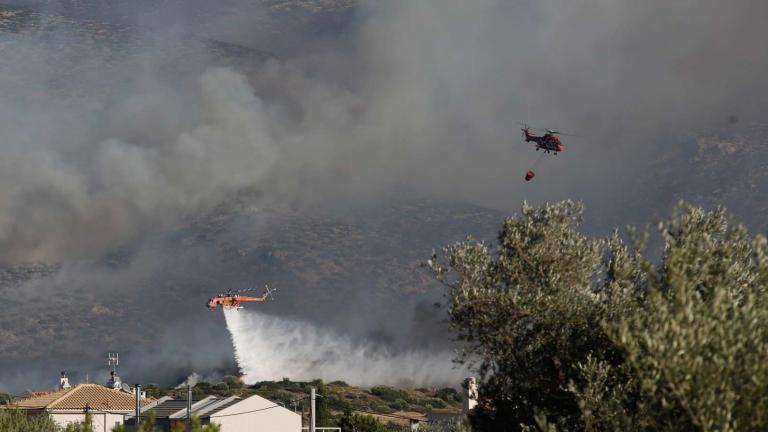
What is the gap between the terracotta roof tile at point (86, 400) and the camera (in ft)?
400

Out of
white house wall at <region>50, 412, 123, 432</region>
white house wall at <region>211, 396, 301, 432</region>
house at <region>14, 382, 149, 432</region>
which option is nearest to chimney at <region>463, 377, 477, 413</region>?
white house wall at <region>211, 396, 301, 432</region>

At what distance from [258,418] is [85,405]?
21.5 m

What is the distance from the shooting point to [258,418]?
361ft

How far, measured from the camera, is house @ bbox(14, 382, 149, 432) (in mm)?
116250

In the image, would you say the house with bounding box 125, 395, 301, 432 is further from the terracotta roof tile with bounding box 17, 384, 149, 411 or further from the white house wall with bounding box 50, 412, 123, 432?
the terracotta roof tile with bounding box 17, 384, 149, 411

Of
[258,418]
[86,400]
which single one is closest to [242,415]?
[258,418]

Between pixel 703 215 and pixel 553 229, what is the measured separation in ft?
20.4

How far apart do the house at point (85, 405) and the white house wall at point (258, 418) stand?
1289 cm

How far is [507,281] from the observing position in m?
48.5

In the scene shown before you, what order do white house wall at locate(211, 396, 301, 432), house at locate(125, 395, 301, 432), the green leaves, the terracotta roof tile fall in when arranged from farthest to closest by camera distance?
the terracotta roof tile
white house wall at locate(211, 396, 301, 432)
house at locate(125, 395, 301, 432)
the green leaves

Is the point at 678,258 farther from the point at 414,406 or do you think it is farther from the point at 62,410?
the point at 414,406

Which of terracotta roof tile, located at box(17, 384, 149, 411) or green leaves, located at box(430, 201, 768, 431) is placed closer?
green leaves, located at box(430, 201, 768, 431)

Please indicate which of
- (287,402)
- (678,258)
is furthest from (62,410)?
(678,258)

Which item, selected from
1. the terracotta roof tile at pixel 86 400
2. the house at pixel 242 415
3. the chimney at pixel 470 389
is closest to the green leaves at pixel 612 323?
the chimney at pixel 470 389
